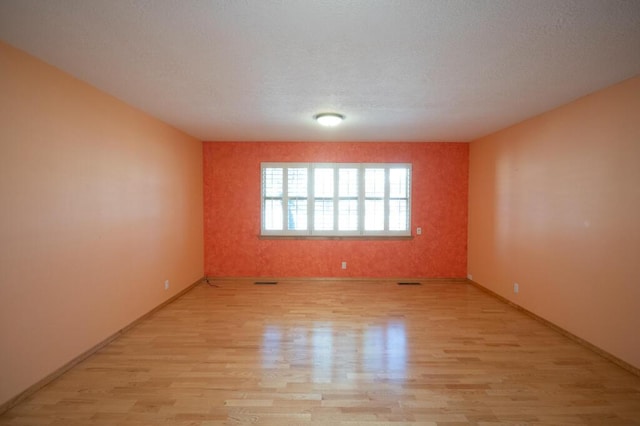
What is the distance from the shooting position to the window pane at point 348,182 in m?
5.68

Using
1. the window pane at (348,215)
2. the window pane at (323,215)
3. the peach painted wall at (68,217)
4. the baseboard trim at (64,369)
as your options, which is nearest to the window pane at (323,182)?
the window pane at (323,215)

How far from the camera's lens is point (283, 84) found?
281 cm

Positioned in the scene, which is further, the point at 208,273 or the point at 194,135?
the point at 208,273

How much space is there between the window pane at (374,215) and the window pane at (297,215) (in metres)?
1.14

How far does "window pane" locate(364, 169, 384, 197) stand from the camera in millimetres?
5680

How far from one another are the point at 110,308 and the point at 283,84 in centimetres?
289

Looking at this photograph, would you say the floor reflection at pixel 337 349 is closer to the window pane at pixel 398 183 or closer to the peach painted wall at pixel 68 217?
the peach painted wall at pixel 68 217

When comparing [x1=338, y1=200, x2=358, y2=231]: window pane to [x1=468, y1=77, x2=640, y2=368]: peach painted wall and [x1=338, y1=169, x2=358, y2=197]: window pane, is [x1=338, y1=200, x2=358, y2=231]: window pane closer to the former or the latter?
[x1=338, y1=169, x2=358, y2=197]: window pane

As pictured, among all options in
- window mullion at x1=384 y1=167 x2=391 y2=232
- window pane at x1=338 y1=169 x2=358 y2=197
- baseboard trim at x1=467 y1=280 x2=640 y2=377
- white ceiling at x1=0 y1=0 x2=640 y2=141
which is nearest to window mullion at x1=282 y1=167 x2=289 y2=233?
window pane at x1=338 y1=169 x2=358 y2=197

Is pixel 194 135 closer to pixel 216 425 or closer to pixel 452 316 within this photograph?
pixel 216 425

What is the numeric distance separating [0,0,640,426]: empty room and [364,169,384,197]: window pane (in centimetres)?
95

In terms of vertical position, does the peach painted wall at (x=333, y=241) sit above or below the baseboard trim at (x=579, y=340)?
above

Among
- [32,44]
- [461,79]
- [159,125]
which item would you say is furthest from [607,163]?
[159,125]

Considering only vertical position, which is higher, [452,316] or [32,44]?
[32,44]
